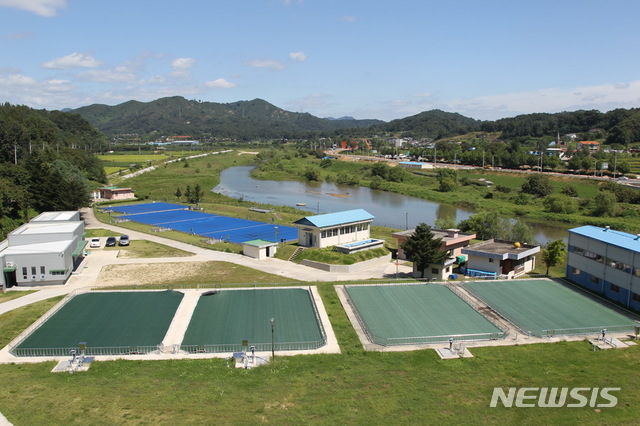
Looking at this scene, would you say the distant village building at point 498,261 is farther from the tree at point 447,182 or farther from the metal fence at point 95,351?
the tree at point 447,182

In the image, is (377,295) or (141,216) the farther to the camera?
(141,216)

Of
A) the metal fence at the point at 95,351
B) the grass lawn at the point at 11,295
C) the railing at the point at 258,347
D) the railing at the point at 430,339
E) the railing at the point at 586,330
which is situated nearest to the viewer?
the metal fence at the point at 95,351

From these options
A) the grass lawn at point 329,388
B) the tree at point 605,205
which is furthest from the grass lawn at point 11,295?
the tree at point 605,205

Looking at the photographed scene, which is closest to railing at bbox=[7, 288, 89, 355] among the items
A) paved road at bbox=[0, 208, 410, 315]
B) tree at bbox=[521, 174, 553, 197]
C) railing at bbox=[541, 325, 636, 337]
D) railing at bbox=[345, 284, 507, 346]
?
paved road at bbox=[0, 208, 410, 315]

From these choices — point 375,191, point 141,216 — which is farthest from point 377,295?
point 375,191

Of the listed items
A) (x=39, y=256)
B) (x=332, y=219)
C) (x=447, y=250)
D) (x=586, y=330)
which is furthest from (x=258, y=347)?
(x=332, y=219)

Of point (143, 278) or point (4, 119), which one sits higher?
point (4, 119)

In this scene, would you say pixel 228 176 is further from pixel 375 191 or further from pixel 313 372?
pixel 313 372
